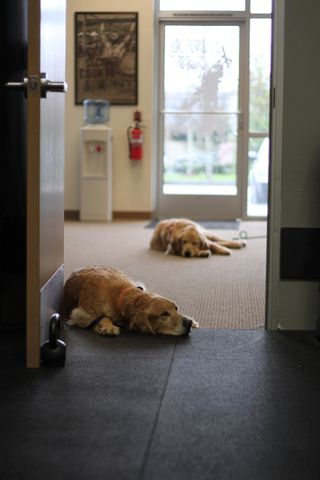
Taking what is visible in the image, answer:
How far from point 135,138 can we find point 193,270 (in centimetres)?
332

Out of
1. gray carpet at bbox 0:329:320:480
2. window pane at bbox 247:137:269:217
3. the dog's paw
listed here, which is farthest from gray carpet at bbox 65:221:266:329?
window pane at bbox 247:137:269:217

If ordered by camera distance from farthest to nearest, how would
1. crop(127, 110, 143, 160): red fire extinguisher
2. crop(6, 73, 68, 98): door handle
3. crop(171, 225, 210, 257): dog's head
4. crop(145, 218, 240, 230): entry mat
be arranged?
1. crop(127, 110, 143, 160): red fire extinguisher
2. crop(145, 218, 240, 230): entry mat
3. crop(171, 225, 210, 257): dog's head
4. crop(6, 73, 68, 98): door handle

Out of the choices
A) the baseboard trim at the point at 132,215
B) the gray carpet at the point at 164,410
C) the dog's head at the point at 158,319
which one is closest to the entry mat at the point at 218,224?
the baseboard trim at the point at 132,215

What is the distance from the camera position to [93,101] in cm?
808

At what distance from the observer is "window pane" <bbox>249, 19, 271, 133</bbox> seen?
8227 mm

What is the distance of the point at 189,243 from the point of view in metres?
5.75

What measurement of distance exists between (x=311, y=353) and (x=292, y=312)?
415mm

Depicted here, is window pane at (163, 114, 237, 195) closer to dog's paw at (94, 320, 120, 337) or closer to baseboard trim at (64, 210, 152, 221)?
baseboard trim at (64, 210, 152, 221)

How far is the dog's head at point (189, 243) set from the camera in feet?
18.7

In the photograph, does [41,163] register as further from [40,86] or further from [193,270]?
[193,270]

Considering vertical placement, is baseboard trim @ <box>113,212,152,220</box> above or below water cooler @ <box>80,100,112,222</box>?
below

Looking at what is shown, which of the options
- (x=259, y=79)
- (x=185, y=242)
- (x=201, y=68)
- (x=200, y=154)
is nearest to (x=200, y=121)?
(x=200, y=154)

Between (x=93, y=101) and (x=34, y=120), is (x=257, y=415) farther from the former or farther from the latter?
(x=93, y=101)

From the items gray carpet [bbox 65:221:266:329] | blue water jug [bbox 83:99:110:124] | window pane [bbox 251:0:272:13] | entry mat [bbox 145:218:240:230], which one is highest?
window pane [bbox 251:0:272:13]
